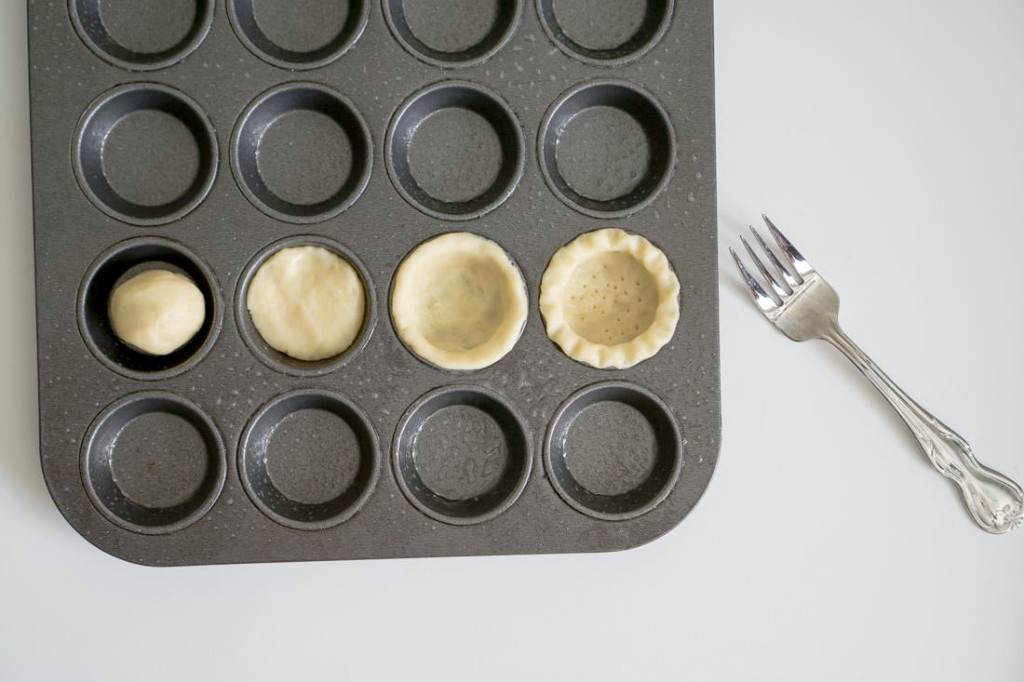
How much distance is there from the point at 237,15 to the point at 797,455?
6.03 feet

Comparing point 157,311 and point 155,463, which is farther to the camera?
point 155,463

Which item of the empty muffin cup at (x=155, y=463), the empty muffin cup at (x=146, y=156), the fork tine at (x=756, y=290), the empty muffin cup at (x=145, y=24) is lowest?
the empty muffin cup at (x=155, y=463)

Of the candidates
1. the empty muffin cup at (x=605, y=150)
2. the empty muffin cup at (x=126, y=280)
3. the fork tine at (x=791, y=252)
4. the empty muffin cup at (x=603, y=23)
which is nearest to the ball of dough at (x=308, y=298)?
the empty muffin cup at (x=126, y=280)

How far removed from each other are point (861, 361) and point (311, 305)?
1.42 metres

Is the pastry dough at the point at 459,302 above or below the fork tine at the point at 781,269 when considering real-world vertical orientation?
below

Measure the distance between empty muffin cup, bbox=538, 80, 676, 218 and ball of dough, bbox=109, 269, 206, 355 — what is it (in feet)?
3.07

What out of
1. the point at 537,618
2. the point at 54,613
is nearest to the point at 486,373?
the point at 537,618

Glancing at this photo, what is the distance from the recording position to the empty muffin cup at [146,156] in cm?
170

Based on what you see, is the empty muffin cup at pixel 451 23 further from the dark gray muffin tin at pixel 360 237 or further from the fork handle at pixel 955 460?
the fork handle at pixel 955 460

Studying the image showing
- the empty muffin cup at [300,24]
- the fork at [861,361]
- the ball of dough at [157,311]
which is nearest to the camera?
the ball of dough at [157,311]

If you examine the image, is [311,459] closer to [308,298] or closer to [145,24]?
[308,298]

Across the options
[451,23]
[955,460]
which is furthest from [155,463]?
[955,460]

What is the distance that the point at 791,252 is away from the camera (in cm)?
181

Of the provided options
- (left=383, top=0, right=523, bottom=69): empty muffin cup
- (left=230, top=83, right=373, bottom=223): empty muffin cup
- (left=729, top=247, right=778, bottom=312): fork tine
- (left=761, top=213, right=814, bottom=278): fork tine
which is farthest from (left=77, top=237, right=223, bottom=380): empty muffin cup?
(left=761, top=213, right=814, bottom=278): fork tine
